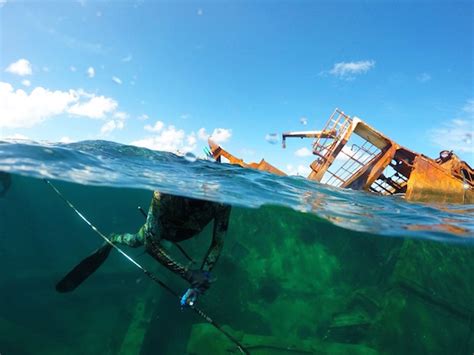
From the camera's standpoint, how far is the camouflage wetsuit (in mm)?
5758

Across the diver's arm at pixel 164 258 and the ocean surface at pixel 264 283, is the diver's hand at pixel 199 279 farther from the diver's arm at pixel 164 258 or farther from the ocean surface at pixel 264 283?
the ocean surface at pixel 264 283

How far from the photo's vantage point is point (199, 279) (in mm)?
5199

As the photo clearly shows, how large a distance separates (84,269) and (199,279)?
17.0ft

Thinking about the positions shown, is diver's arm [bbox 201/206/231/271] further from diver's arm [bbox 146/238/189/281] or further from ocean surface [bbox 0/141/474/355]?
ocean surface [bbox 0/141/474/355]

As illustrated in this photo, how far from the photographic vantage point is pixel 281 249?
46.3 ft

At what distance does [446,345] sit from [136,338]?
10777 mm

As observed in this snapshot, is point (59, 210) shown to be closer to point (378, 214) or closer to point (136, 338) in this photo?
point (136, 338)

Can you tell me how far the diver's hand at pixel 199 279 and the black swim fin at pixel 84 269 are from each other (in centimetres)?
437

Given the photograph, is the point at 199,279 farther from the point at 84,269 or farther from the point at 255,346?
the point at 84,269

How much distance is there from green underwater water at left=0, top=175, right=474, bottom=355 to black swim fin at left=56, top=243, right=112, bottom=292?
2.61 metres

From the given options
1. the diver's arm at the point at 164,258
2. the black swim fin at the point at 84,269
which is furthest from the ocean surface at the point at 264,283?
the black swim fin at the point at 84,269

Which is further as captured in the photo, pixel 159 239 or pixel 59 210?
pixel 59 210

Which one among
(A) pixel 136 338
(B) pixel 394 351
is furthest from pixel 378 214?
(A) pixel 136 338

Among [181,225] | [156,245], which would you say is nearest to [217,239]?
[181,225]
